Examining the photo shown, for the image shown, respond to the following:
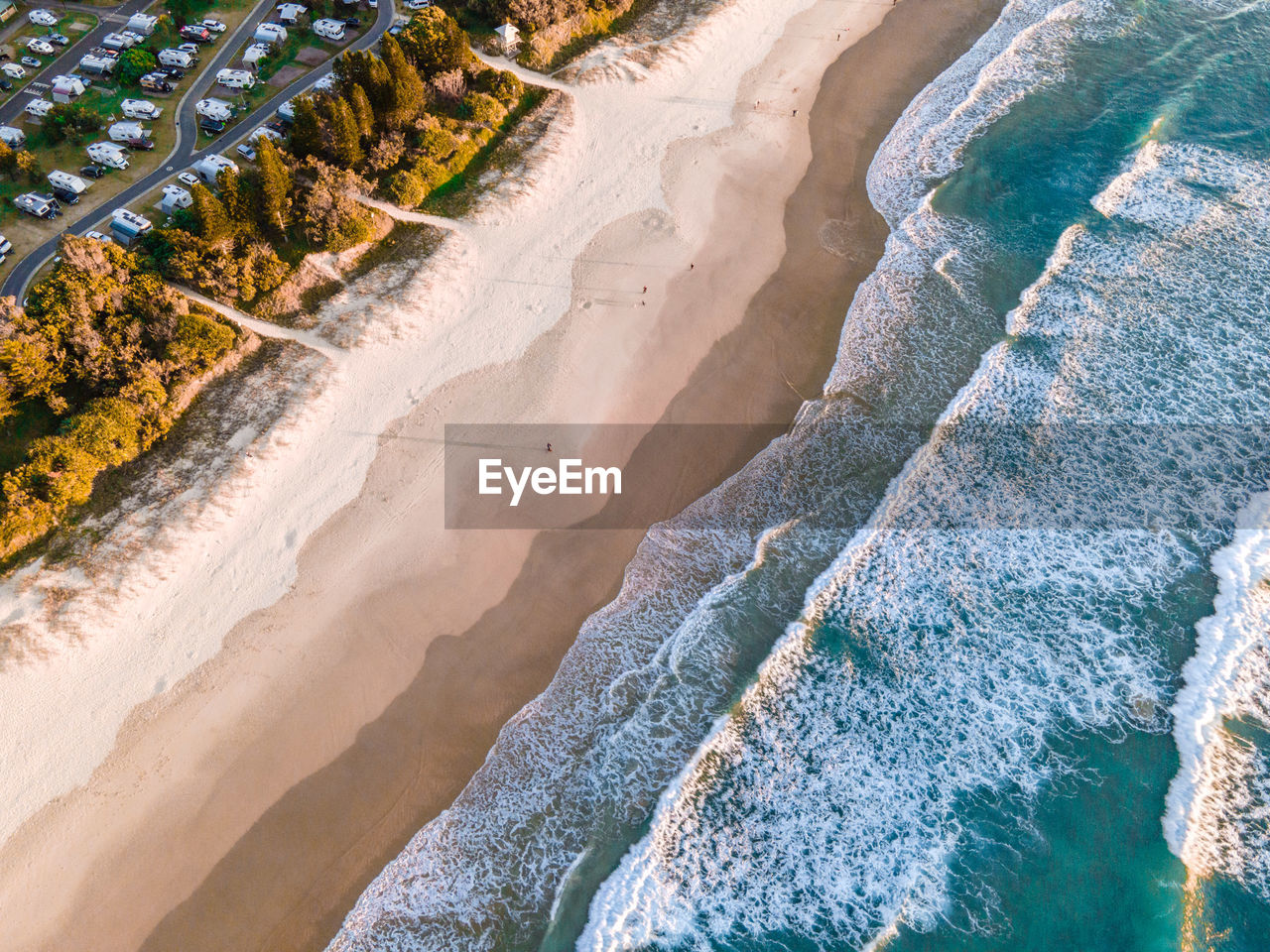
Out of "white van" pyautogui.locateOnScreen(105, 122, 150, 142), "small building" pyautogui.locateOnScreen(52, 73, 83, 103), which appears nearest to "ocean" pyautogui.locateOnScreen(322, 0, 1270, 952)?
"white van" pyautogui.locateOnScreen(105, 122, 150, 142)

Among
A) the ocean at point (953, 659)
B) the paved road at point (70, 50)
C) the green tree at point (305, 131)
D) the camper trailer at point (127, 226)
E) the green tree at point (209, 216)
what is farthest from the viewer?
the paved road at point (70, 50)

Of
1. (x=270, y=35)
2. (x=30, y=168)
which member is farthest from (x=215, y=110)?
(x=30, y=168)

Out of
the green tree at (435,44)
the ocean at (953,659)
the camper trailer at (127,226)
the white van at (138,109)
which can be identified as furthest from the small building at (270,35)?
the ocean at (953,659)

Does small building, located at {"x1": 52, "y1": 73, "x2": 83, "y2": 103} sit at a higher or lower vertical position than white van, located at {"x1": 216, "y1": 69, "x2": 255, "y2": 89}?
lower

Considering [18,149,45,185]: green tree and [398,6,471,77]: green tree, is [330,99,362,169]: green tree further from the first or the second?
[18,149,45,185]: green tree

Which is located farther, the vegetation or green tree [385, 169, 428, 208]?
green tree [385, 169, 428, 208]

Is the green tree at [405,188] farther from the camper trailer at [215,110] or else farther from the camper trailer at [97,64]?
the camper trailer at [97,64]

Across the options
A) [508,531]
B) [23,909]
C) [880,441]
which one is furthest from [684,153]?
[23,909]
